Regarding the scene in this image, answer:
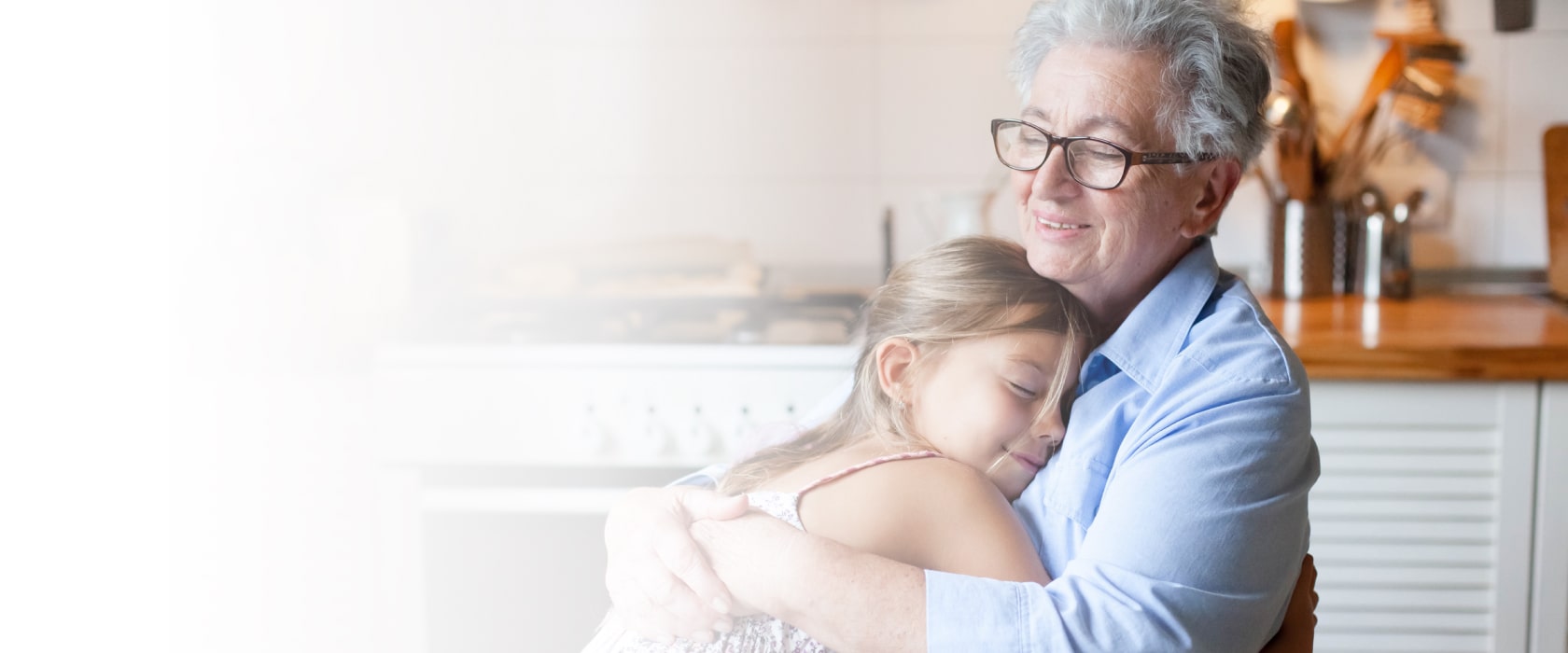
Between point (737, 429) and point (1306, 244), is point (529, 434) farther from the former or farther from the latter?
point (1306, 244)

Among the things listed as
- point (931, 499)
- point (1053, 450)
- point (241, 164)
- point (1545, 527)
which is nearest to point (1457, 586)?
point (1545, 527)

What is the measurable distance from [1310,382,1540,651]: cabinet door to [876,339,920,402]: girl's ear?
0.95m

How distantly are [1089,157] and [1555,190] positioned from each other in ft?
5.38

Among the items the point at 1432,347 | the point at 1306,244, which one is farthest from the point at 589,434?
the point at 1306,244

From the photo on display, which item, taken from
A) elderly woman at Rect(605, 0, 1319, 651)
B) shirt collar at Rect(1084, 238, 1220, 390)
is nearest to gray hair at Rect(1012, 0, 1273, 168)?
elderly woman at Rect(605, 0, 1319, 651)

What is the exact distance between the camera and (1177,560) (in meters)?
0.73

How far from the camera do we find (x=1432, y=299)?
2002 millimetres

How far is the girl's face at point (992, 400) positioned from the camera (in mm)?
808

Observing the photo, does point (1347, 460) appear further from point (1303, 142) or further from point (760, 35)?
Answer: point (760, 35)

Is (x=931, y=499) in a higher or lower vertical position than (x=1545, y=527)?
higher

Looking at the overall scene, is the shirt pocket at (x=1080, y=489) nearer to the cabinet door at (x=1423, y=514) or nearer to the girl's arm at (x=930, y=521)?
the girl's arm at (x=930, y=521)

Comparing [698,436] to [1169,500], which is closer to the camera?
[1169,500]

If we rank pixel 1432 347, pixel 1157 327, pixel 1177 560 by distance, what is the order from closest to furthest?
pixel 1177 560, pixel 1157 327, pixel 1432 347

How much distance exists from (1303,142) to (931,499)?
4.98 ft
